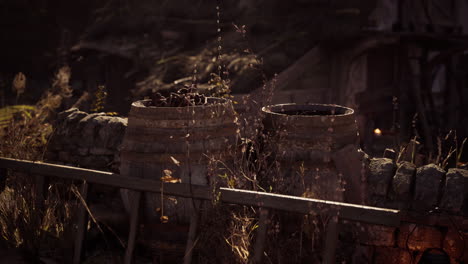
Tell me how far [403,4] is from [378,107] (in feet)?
8.25

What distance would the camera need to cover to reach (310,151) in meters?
3.06

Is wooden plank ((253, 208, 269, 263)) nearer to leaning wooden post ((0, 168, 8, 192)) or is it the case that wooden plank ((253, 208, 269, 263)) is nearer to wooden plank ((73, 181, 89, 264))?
wooden plank ((73, 181, 89, 264))

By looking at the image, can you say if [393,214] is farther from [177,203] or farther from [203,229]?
[177,203]

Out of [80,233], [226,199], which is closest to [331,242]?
[226,199]

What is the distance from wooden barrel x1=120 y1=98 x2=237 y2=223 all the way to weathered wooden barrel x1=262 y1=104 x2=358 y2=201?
39 centimetres

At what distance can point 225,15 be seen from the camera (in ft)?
39.0

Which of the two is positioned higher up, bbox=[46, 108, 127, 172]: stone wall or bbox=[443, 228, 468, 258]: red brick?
bbox=[46, 108, 127, 172]: stone wall

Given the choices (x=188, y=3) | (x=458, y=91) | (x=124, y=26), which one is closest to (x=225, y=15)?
(x=188, y=3)

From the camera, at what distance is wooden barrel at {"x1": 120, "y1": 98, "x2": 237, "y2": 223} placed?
312 cm

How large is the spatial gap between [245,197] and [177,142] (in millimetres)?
622

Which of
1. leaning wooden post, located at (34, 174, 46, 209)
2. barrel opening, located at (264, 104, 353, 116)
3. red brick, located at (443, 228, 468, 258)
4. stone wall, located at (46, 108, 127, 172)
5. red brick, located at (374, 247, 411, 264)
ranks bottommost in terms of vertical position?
red brick, located at (374, 247, 411, 264)

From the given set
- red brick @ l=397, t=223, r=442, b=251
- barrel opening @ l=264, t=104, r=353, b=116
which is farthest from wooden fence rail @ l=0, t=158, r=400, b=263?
barrel opening @ l=264, t=104, r=353, b=116

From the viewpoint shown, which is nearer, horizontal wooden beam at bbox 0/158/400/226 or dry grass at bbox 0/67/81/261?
horizontal wooden beam at bbox 0/158/400/226

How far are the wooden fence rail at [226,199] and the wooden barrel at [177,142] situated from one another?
0.31 feet
